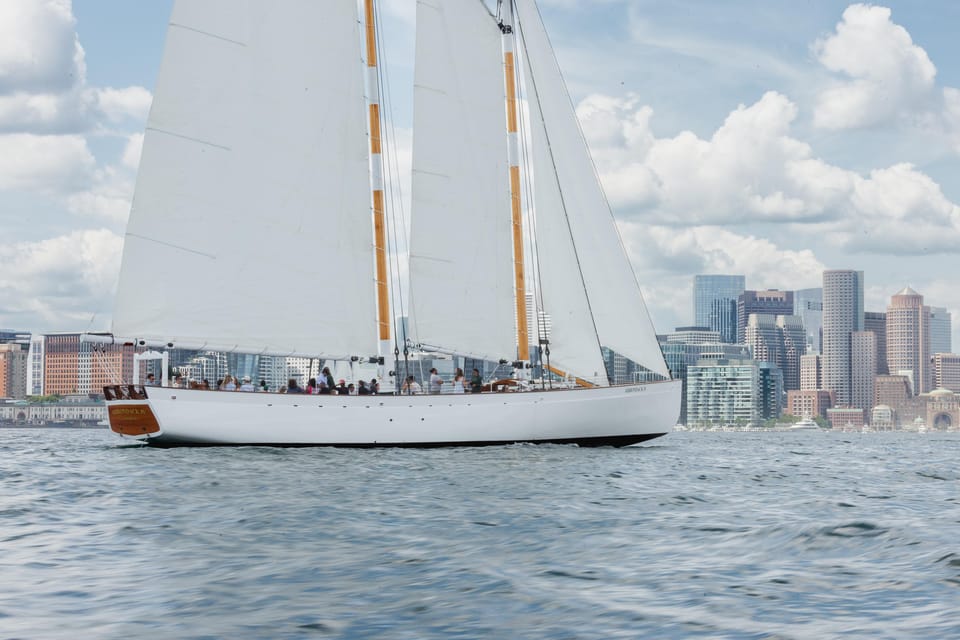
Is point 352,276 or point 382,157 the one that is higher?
point 382,157

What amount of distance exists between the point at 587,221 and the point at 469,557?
3028 cm

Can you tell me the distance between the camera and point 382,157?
45625mm

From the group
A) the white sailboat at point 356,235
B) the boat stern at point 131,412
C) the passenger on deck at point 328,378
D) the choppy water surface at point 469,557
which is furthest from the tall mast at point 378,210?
the choppy water surface at point 469,557

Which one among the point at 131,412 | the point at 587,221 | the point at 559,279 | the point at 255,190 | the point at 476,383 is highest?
the point at 255,190

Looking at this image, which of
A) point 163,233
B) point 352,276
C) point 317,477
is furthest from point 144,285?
point 317,477

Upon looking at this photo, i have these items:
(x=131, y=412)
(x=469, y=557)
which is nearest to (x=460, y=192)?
(x=131, y=412)

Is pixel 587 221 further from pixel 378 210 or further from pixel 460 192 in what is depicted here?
pixel 378 210

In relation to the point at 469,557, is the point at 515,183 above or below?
above

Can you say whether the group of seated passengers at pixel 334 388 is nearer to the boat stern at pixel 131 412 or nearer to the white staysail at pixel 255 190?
the white staysail at pixel 255 190

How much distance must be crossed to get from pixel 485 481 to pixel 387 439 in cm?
1513

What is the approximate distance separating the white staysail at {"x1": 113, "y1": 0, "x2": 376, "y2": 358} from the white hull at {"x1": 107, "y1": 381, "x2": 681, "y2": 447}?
89.8 inches

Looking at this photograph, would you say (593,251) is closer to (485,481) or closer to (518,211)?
(518,211)

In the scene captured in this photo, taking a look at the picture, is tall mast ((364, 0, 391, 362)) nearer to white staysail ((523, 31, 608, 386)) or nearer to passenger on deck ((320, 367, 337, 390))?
passenger on deck ((320, 367, 337, 390))

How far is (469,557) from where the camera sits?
15.9 meters
